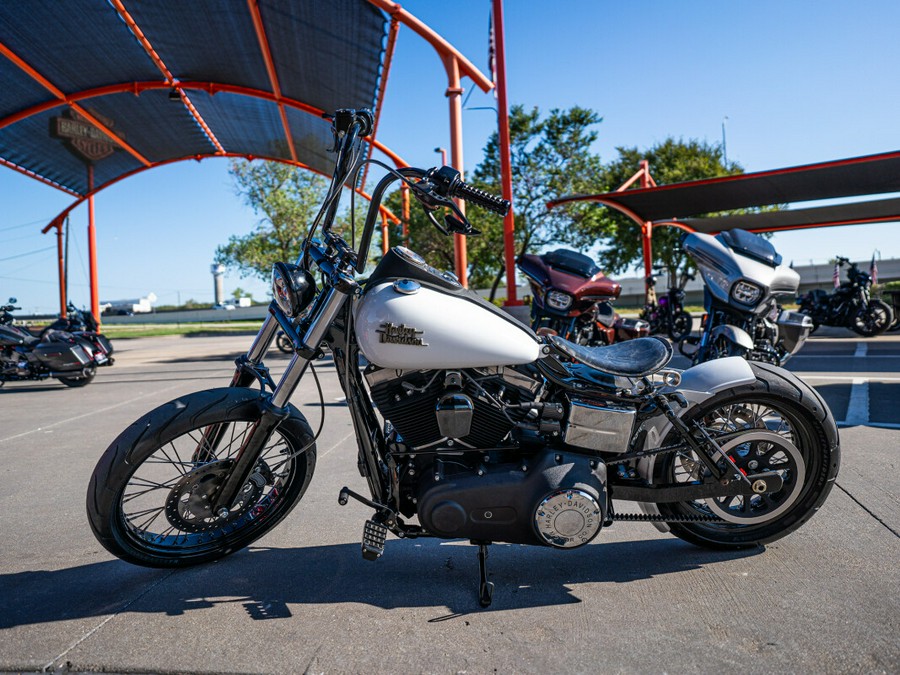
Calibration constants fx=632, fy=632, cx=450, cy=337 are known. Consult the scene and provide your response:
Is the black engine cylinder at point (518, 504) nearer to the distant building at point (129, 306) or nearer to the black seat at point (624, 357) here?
the black seat at point (624, 357)

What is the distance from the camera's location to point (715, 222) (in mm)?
17656

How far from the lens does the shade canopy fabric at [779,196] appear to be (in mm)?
11656

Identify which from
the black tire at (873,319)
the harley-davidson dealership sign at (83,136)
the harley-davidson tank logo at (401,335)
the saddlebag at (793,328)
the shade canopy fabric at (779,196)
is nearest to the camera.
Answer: the harley-davidson tank logo at (401,335)

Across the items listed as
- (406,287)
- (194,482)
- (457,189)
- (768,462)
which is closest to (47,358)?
(194,482)

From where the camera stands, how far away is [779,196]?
1370 centimetres

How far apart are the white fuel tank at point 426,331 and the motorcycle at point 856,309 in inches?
474

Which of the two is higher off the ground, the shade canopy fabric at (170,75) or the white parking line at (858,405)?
the shade canopy fabric at (170,75)

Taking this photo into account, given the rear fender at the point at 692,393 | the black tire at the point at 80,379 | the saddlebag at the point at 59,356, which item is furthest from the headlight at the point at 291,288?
the black tire at the point at 80,379

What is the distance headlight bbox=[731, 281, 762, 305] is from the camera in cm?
532

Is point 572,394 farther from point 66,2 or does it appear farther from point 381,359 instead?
point 66,2

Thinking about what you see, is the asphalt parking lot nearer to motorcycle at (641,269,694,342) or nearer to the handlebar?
the handlebar

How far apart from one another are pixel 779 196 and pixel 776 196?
78 mm

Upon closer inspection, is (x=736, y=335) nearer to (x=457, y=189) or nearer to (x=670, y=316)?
(x=457, y=189)

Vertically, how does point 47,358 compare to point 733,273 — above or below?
below
